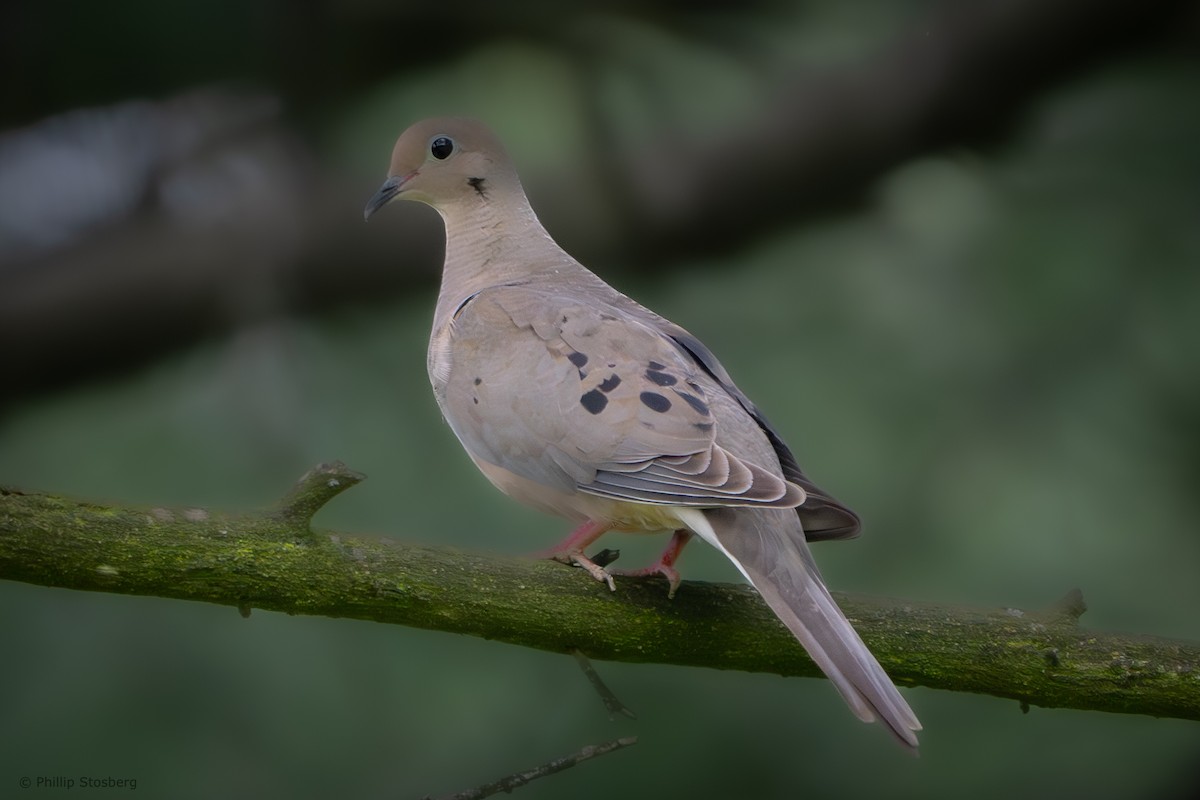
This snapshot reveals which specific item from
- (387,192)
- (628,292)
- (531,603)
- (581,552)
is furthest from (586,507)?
(628,292)

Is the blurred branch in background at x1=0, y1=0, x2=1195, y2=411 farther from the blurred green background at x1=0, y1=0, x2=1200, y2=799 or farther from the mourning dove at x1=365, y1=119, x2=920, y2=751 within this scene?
the mourning dove at x1=365, y1=119, x2=920, y2=751

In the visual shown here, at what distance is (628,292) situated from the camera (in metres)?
3.46

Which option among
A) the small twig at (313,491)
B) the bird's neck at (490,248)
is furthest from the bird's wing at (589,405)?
the small twig at (313,491)

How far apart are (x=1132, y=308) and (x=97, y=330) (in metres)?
2.57

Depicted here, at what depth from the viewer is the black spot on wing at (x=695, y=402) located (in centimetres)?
193

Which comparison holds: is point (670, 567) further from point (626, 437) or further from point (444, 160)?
point (444, 160)

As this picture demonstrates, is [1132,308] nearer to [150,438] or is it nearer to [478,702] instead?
[478,702]

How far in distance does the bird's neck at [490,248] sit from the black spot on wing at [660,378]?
0.42 metres

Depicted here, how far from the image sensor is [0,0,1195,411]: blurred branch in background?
3.12 m

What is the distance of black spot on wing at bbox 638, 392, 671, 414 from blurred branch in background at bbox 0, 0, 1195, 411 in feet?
4.58

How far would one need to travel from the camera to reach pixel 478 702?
301cm

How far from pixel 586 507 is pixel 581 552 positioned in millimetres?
67

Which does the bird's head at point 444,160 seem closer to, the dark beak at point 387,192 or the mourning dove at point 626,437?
the dark beak at point 387,192

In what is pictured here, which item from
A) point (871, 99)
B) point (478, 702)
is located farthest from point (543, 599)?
point (871, 99)
